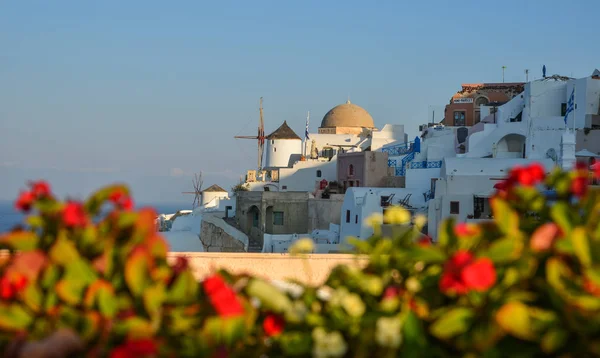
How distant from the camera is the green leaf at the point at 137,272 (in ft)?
11.4

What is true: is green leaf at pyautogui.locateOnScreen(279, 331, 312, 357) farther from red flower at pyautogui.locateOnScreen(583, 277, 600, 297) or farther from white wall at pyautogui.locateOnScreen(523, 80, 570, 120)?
white wall at pyautogui.locateOnScreen(523, 80, 570, 120)

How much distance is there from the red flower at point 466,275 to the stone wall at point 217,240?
1155 inches

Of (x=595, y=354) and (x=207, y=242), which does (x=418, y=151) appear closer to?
(x=207, y=242)

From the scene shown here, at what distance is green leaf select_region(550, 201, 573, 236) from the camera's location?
11.9 feet

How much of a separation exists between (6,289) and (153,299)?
647 millimetres

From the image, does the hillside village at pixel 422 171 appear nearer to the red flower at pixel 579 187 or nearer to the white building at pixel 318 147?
the white building at pixel 318 147

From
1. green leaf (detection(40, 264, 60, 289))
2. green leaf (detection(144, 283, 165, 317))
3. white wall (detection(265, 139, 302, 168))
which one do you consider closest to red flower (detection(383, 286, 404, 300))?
green leaf (detection(144, 283, 165, 317))

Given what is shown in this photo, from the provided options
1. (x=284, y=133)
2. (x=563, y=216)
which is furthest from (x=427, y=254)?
(x=284, y=133)

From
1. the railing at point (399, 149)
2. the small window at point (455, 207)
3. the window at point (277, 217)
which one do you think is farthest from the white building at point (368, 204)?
the railing at point (399, 149)

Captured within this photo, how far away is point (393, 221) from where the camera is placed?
3869 mm

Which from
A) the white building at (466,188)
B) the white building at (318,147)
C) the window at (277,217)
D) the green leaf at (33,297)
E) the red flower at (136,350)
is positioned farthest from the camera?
the white building at (318,147)

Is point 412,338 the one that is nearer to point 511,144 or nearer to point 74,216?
point 74,216

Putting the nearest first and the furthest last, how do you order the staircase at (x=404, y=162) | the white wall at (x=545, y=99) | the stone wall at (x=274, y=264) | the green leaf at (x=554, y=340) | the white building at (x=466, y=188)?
the green leaf at (x=554, y=340) < the stone wall at (x=274, y=264) < the white building at (x=466, y=188) < the white wall at (x=545, y=99) < the staircase at (x=404, y=162)

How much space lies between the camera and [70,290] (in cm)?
350
